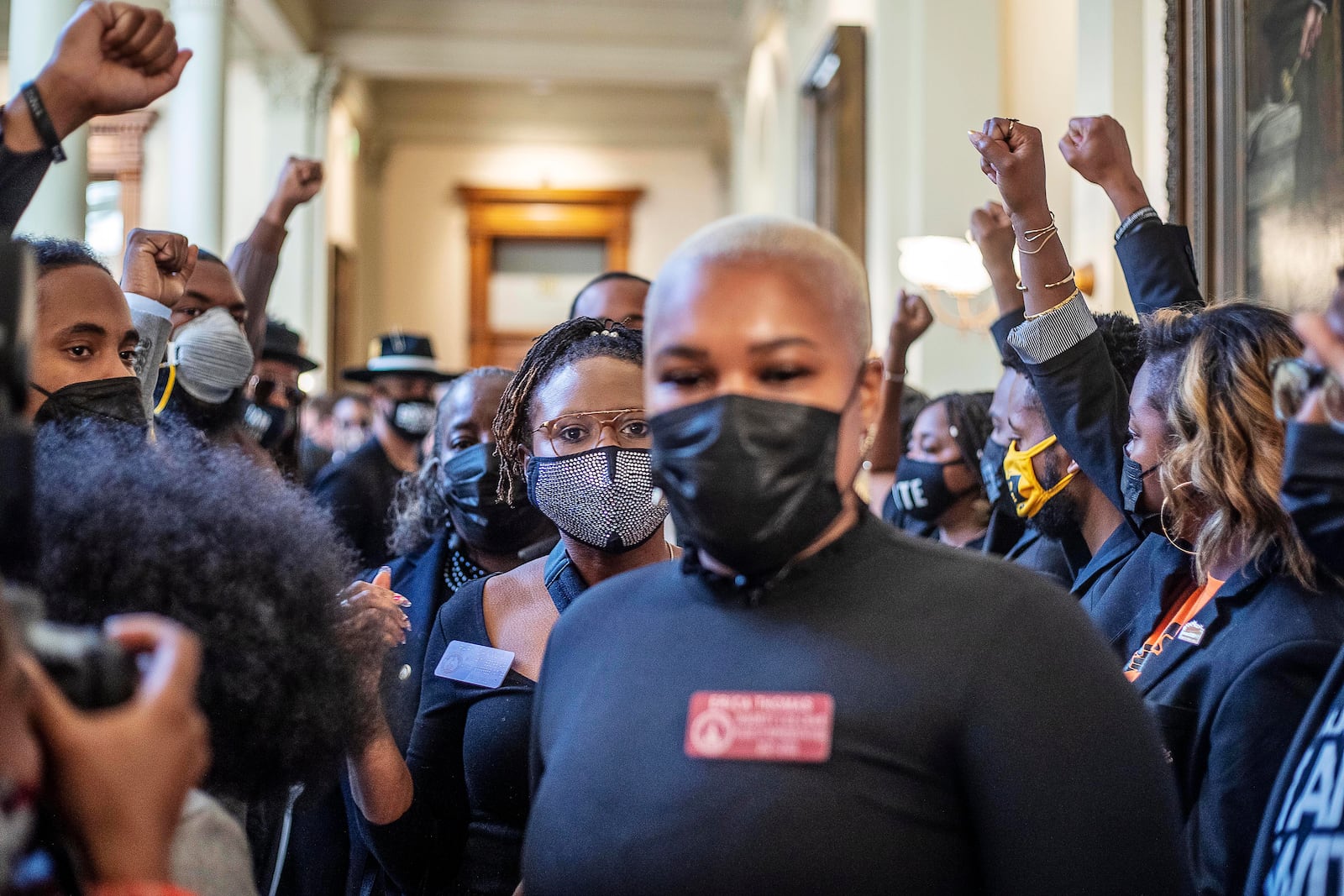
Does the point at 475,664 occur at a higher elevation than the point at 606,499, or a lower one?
lower

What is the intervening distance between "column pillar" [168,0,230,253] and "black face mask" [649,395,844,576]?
26.7 ft

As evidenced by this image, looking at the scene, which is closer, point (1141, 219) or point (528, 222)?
point (1141, 219)

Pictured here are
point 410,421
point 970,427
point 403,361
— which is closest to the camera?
point 970,427

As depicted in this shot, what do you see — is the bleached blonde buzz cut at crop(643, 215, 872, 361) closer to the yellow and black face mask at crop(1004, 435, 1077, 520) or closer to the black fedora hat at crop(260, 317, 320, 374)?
the yellow and black face mask at crop(1004, 435, 1077, 520)

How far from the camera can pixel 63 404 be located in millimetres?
2105

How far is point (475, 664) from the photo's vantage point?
2287mm

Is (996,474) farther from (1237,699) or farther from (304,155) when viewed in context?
(304,155)

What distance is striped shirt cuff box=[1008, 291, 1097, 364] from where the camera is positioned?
8.60 feet

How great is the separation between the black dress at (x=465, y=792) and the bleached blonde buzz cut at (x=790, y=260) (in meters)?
0.98

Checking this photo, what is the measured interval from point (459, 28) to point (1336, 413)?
44.0 ft

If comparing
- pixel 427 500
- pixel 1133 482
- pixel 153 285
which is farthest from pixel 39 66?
pixel 1133 482

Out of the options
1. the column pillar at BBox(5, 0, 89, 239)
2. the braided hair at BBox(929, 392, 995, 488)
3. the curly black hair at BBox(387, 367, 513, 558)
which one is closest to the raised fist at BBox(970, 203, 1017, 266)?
the braided hair at BBox(929, 392, 995, 488)

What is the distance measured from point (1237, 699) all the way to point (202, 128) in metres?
8.45

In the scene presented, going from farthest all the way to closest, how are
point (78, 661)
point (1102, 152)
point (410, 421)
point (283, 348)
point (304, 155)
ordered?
point (304, 155)
point (410, 421)
point (283, 348)
point (1102, 152)
point (78, 661)
